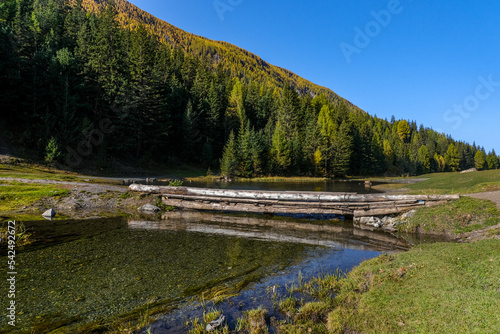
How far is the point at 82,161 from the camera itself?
166 feet

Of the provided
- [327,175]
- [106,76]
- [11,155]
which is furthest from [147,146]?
[327,175]

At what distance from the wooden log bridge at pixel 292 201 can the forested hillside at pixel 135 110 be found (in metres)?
34.3

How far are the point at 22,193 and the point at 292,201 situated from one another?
22874 mm

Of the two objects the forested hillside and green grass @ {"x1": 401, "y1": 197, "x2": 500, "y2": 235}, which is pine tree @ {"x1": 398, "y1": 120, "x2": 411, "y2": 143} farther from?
green grass @ {"x1": 401, "y1": 197, "x2": 500, "y2": 235}

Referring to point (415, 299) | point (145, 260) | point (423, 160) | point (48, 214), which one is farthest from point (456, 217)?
point (423, 160)

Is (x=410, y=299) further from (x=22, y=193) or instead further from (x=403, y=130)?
(x=403, y=130)

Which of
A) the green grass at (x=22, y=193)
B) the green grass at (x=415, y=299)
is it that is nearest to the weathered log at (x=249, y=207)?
the green grass at (x=22, y=193)

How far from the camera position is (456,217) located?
16469 mm

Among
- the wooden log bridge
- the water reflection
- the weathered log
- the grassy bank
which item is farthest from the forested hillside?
the grassy bank

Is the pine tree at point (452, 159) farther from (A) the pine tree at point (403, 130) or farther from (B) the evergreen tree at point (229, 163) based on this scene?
(B) the evergreen tree at point (229, 163)

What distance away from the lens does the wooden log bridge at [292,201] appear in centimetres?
1945

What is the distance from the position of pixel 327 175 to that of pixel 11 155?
82.1m

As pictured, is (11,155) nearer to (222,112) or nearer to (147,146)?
(147,146)

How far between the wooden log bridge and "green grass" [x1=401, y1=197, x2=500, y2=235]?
108cm
